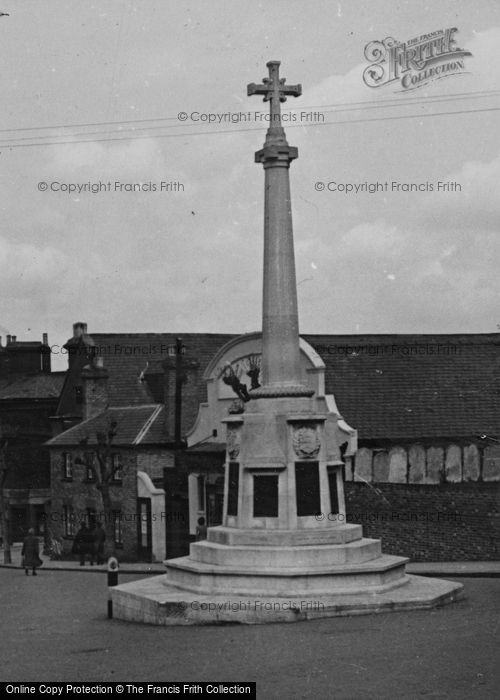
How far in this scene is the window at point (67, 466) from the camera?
39.5 m

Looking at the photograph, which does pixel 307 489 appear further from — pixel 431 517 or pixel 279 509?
pixel 431 517

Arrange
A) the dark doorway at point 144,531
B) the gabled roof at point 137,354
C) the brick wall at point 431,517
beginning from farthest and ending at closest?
the gabled roof at point 137,354, the dark doorway at point 144,531, the brick wall at point 431,517

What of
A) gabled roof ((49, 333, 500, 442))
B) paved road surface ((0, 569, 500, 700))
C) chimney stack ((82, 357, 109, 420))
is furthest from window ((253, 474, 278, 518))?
chimney stack ((82, 357, 109, 420))

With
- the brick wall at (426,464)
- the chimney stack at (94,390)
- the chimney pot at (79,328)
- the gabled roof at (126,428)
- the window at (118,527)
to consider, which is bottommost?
the window at (118,527)

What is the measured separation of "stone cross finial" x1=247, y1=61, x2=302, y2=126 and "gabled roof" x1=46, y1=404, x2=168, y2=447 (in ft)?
57.1

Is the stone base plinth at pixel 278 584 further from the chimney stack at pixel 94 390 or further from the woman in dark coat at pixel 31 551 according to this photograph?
the chimney stack at pixel 94 390

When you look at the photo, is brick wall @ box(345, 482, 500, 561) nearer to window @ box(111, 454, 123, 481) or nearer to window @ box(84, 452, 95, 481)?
window @ box(111, 454, 123, 481)

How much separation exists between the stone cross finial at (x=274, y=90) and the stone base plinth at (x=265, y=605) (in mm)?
8057

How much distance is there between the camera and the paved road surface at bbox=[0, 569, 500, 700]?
484 inches

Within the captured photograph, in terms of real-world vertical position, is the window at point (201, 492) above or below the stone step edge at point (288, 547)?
above

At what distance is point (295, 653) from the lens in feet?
47.0

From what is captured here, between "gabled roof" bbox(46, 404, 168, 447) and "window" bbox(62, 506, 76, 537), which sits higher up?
"gabled roof" bbox(46, 404, 168, 447)

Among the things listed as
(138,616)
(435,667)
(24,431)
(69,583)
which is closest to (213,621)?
(138,616)

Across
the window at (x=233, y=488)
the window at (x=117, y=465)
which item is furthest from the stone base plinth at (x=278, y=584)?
the window at (x=117, y=465)
